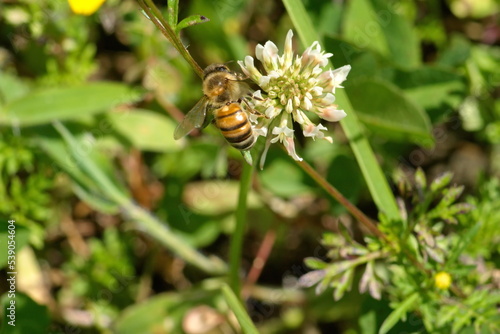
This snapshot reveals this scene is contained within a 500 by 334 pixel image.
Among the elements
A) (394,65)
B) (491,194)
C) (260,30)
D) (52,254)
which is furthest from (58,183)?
(491,194)

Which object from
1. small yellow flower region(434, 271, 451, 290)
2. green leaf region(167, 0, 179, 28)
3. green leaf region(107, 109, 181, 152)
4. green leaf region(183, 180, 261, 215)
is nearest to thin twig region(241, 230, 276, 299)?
green leaf region(183, 180, 261, 215)

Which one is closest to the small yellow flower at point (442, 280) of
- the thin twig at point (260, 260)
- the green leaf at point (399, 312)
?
the green leaf at point (399, 312)

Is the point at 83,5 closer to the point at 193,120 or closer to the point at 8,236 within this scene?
the point at 193,120

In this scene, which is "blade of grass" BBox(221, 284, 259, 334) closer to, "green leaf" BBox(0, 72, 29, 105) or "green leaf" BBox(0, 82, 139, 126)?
"green leaf" BBox(0, 82, 139, 126)

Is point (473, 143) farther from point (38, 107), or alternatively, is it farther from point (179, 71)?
point (38, 107)

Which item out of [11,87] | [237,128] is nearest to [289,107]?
[237,128]

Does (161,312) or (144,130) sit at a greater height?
(144,130)
